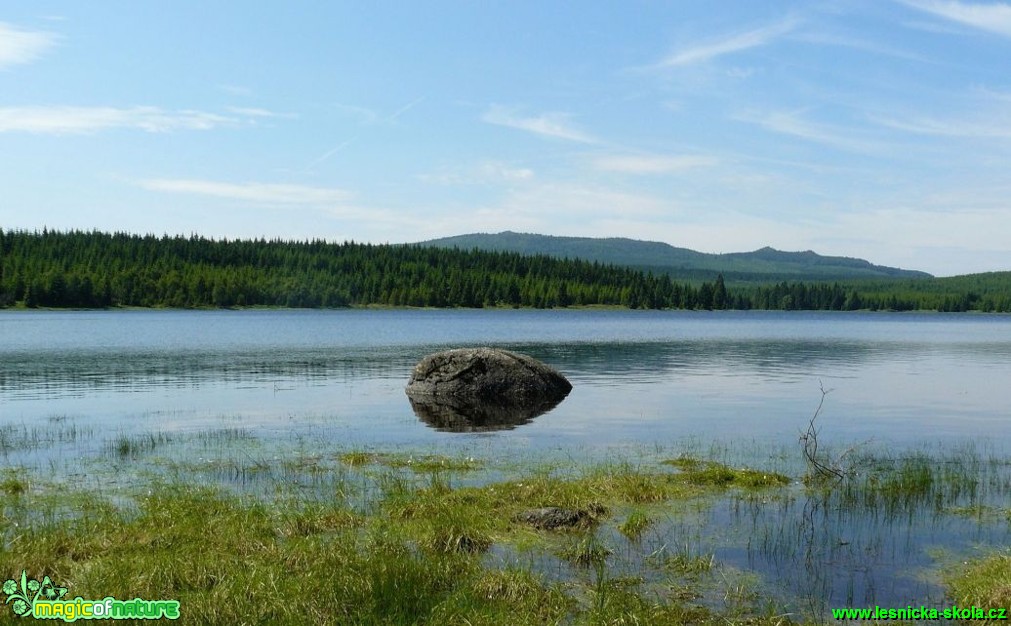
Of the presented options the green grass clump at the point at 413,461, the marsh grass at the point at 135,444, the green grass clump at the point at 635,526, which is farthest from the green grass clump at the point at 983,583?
the marsh grass at the point at 135,444

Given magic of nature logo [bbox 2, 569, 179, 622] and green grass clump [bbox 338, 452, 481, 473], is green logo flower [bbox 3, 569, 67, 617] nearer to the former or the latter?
magic of nature logo [bbox 2, 569, 179, 622]

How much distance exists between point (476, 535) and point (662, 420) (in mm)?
17226

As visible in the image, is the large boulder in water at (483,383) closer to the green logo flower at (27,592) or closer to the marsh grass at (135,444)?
the marsh grass at (135,444)

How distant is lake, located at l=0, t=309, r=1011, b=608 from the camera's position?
13.5m

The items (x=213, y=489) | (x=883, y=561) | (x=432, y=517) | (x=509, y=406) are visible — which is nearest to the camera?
(x=883, y=561)

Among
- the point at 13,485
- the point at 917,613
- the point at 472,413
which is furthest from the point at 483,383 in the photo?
the point at 917,613

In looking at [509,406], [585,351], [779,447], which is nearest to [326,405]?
[509,406]

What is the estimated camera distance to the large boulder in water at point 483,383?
1304 inches

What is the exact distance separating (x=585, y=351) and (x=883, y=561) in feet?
183

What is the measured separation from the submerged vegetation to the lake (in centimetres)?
18

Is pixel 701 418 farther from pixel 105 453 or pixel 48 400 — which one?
pixel 48 400

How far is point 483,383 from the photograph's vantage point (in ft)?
113

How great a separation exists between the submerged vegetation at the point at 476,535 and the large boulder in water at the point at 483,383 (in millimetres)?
11847

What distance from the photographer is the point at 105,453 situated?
2173 centimetres
